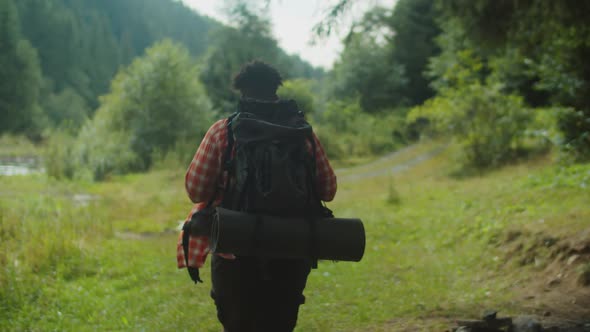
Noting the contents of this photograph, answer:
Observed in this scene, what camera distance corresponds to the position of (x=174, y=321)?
500 cm

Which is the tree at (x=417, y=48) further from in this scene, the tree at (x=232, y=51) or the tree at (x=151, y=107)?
the tree at (x=151, y=107)

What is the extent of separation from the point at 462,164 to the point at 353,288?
12.1 metres

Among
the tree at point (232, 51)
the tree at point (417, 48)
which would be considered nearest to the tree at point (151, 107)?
the tree at point (232, 51)

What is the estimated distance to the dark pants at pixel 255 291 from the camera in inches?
102

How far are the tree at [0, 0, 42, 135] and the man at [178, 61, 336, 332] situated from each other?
865 inches

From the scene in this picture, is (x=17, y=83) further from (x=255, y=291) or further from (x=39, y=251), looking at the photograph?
(x=255, y=291)

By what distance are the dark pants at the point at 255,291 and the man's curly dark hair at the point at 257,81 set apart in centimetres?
87

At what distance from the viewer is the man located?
8.50 ft

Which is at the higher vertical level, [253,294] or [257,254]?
[257,254]

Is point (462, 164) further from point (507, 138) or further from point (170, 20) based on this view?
point (170, 20)

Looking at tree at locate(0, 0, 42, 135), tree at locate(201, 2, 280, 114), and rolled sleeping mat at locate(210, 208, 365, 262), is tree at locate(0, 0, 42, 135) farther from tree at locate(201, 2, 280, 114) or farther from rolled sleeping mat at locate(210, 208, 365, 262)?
rolled sleeping mat at locate(210, 208, 365, 262)

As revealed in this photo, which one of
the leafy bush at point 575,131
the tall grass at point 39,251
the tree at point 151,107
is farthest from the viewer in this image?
the tree at point 151,107

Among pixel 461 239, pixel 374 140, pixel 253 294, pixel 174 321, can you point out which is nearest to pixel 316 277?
pixel 174 321

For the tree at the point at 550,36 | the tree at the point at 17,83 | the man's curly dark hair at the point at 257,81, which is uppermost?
the tree at the point at 17,83
